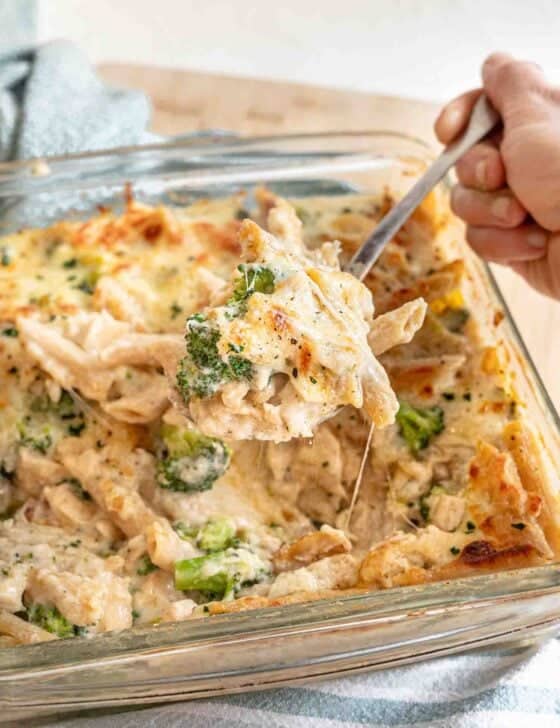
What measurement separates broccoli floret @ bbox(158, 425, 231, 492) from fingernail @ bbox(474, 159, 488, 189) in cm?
89

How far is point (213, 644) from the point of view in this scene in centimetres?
170

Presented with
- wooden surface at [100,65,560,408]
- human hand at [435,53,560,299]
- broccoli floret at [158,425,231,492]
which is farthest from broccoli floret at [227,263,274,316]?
wooden surface at [100,65,560,408]

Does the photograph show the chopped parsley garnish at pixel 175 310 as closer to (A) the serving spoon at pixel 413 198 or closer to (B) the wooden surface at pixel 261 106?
(A) the serving spoon at pixel 413 198

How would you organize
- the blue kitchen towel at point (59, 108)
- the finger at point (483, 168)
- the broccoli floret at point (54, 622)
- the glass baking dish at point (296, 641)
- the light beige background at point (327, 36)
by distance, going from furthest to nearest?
1. the light beige background at point (327, 36)
2. the blue kitchen towel at point (59, 108)
3. the finger at point (483, 168)
4. the broccoli floret at point (54, 622)
5. the glass baking dish at point (296, 641)

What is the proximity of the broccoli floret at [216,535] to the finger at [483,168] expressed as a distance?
1014mm

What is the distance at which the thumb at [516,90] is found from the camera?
238 cm

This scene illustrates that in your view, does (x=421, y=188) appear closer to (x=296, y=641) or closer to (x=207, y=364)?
(x=207, y=364)

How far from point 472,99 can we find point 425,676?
1.38 meters

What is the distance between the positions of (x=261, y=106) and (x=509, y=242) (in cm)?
138

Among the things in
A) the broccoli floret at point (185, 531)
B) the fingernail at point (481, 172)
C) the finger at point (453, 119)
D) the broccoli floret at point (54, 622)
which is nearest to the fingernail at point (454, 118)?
the finger at point (453, 119)

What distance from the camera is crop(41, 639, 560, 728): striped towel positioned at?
190 cm

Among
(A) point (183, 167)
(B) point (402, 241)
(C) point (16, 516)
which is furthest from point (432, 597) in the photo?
(A) point (183, 167)

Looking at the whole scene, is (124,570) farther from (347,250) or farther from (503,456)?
(347,250)

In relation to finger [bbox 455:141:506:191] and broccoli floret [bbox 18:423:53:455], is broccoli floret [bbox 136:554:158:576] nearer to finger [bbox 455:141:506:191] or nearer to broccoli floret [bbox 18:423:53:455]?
broccoli floret [bbox 18:423:53:455]
